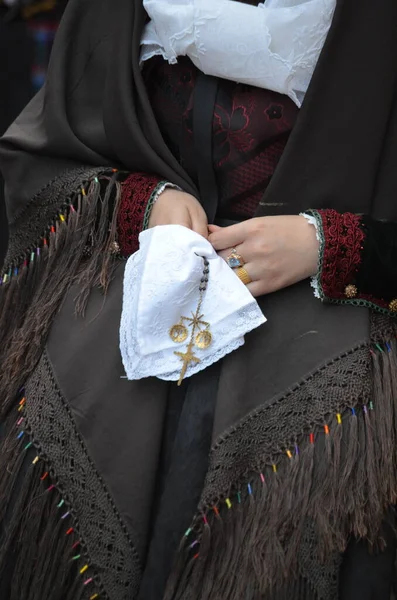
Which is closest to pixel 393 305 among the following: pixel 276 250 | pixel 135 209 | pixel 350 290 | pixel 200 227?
pixel 350 290

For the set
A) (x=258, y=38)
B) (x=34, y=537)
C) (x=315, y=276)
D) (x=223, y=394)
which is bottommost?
(x=34, y=537)

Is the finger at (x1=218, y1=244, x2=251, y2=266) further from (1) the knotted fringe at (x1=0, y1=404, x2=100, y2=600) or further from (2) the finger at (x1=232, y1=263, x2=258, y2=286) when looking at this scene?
(1) the knotted fringe at (x1=0, y1=404, x2=100, y2=600)

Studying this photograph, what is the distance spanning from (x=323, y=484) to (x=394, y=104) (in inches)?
20.7

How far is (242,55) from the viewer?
919mm

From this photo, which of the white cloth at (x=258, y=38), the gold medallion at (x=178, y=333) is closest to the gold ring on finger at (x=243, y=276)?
the gold medallion at (x=178, y=333)

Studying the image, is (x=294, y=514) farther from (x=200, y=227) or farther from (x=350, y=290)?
(x=200, y=227)

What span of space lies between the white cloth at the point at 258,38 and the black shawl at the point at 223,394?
0.03 m

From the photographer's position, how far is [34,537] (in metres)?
0.91

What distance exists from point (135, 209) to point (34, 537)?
476 mm

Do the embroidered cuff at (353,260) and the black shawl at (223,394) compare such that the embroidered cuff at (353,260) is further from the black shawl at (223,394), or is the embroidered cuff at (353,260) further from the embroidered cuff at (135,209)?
the embroidered cuff at (135,209)

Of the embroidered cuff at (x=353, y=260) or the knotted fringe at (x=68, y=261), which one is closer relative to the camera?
the embroidered cuff at (x=353, y=260)

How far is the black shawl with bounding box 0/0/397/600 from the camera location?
842 mm

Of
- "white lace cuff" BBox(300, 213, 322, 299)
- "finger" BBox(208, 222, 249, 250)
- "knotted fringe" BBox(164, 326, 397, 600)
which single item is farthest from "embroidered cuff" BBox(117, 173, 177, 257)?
"knotted fringe" BBox(164, 326, 397, 600)

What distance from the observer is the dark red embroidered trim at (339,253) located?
2.96 ft
